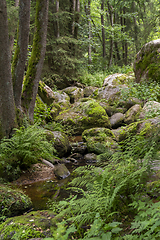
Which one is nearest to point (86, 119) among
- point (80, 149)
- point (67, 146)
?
point (80, 149)

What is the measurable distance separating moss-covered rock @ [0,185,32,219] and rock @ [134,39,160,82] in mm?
8252

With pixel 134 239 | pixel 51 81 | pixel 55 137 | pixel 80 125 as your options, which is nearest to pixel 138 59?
pixel 80 125

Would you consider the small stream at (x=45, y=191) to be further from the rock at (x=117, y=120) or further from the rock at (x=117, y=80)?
the rock at (x=117, y=80)

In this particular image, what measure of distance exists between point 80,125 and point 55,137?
9.64 feet

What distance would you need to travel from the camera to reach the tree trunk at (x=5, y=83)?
14.6 feet

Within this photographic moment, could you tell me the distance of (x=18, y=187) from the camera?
411 centimetres

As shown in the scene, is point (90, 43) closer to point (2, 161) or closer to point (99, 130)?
point (99, 130)

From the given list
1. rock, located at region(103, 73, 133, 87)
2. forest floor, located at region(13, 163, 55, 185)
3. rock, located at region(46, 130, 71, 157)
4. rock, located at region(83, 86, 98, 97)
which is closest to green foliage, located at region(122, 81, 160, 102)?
rock, located at region(103, 73, 133, 87)

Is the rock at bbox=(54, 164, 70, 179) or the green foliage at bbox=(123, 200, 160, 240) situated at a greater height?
the green foliage at bbox=(123, 200, 160, 240)

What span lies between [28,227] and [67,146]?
4.40 m

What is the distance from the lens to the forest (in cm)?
202

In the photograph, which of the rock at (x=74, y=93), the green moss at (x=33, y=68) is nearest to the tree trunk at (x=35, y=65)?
the green moss at (x=33, y=68)

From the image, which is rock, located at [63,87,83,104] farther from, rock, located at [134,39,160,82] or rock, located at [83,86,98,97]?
rock, located at [134,39,160,82]

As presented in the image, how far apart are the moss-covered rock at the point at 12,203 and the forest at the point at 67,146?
0.05ft
